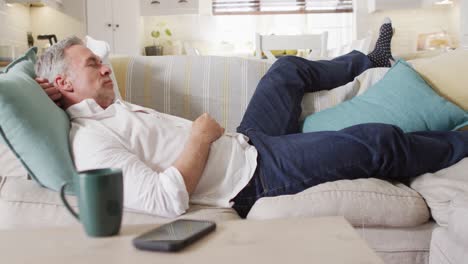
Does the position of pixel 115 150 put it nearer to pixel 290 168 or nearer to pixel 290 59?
pixel 290 168

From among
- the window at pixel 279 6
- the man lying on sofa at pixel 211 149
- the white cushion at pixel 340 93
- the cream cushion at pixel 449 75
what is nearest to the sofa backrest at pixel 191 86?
the white cushion at pixel 340 93

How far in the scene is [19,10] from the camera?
5.12m

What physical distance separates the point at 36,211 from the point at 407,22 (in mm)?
5659

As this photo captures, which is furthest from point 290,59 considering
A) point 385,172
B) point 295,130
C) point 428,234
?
point 428,234

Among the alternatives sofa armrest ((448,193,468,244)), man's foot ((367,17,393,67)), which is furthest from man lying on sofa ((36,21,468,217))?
man's foot ((367,17,393,67))

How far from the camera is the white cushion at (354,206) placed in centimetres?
141

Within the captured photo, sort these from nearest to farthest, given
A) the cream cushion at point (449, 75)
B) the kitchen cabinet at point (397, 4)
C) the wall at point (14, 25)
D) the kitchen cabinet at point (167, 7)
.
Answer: the cream cushion at point (449, 75), the wall at point (14, 25), the kitchen cabinet at point (397, 4), the kitchen cabinet at point (167, 7)

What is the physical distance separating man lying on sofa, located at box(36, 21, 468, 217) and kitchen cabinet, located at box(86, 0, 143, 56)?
4183mm

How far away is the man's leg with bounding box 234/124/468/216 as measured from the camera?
157 cm

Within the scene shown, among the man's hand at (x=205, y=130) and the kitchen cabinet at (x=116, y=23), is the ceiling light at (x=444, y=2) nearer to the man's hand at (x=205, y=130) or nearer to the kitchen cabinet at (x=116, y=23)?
the kitchen cabinet at (x=116, y=23)

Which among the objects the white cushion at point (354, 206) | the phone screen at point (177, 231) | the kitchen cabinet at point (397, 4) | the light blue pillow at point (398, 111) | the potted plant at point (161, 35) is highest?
the kitchen cabinet at point (397, 4)

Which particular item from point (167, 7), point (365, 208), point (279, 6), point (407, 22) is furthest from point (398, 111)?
point (279, 6)

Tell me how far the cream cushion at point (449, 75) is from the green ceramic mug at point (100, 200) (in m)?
1.72

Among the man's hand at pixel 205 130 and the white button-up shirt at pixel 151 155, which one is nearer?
the white button-up shirt at pixel 151 155
